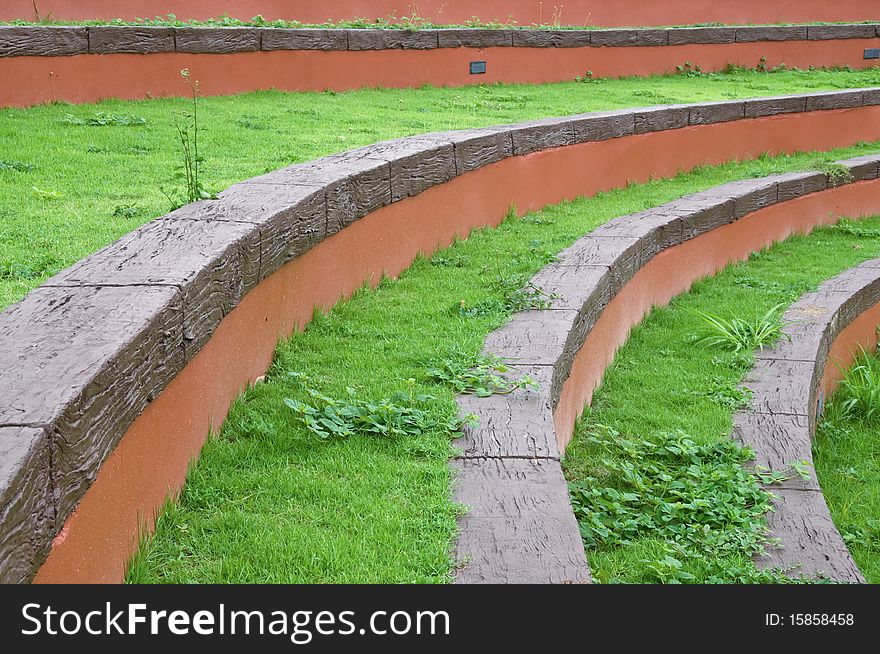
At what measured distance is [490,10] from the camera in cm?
1298

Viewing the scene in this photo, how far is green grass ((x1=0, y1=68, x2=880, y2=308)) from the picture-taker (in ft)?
12.1

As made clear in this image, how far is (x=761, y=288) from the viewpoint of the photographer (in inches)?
247

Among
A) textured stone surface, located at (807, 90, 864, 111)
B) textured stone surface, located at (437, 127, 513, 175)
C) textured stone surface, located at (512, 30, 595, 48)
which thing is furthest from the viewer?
textured stone surface, located at (512, 30, 595, 48)

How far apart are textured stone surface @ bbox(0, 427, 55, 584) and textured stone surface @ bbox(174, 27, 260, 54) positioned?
6.04m

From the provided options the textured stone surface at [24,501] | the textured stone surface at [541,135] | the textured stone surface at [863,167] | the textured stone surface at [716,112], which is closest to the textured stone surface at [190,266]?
the textured stone surface at [24,501]

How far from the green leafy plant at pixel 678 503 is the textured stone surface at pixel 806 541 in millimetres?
59

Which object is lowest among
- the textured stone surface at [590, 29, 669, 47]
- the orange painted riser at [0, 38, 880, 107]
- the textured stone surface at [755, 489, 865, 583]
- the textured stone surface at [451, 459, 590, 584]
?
the textured stone surface at [755, 489, 865, 583]

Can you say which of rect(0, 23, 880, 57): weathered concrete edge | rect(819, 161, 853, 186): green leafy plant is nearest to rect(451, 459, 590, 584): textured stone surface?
rect(0, 23, 880, 57): weathered concrete edge

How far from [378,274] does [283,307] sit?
0.96 metres

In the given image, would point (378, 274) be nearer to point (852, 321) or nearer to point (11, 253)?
point (11, 253)

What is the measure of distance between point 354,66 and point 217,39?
1.50 m

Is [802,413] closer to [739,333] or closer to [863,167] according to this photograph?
[739,333]

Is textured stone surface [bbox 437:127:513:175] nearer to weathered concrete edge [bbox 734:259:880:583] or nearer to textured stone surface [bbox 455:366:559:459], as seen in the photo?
weathered concrete edge [bbox 734:259:880:583]

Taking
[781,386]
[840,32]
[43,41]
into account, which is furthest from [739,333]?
[840,32]
